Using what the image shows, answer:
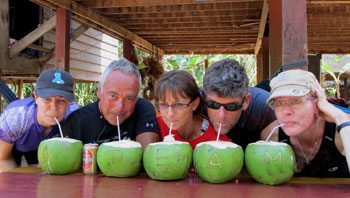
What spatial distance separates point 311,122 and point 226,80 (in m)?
0.44

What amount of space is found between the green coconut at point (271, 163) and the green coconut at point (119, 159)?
55 centimetres

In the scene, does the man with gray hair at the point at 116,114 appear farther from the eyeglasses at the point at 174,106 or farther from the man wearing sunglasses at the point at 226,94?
the man wearing sunglasses at the point at 226,94

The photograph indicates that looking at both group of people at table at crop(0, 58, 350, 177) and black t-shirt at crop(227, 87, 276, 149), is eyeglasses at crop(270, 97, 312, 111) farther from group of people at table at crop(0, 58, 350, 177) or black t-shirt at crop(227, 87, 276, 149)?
black t-shirt at crop(227, 87, 276, 149)

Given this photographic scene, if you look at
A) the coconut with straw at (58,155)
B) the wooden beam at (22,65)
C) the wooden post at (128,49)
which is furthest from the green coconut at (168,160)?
the wooden post at (128,49)

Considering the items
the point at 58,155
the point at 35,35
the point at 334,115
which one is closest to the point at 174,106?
the point at 58,155

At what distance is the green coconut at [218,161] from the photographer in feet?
5.88

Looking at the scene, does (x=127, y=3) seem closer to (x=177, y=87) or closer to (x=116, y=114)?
(x=116, y=114)

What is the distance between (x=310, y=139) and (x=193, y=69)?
17.0m

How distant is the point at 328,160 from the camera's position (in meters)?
2.09

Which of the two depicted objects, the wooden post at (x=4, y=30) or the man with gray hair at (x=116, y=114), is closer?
the man with gray hair at (x=116, y=114)

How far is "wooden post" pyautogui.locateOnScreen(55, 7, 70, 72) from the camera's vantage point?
5.18 metres

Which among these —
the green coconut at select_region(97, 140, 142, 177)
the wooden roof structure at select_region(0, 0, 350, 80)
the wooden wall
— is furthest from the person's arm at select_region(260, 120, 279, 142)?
the wooden wall

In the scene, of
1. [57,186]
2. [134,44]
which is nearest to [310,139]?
[57,186]

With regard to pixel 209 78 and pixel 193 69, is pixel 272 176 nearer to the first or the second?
pixel 209 78
